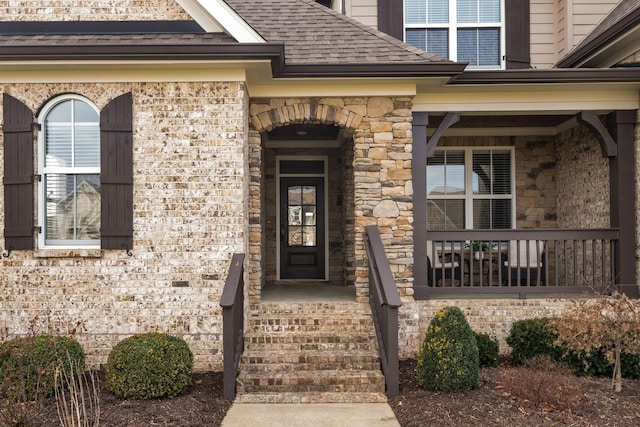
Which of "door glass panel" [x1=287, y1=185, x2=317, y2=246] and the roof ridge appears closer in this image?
the roof ridge

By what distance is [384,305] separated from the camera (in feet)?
18.3

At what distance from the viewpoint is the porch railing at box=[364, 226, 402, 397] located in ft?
17.7

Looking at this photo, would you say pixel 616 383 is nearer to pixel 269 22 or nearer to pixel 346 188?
pixel 346 188

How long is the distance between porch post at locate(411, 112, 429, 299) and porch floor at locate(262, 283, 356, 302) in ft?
3.12

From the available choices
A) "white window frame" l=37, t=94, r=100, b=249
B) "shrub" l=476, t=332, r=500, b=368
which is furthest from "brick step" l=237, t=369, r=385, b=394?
"white window frame" l=37, t=94, r=100, b=249

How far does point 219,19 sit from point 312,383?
4.32 m

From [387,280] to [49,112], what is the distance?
15.0 ft

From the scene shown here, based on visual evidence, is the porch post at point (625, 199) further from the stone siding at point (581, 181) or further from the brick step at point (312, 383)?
the brick step at point (312, 383)

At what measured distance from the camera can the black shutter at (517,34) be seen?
8.40m

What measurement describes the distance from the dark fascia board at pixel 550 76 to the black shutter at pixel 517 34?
169 centimetres

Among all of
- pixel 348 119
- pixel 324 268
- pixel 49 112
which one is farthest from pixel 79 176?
pixel 324 268

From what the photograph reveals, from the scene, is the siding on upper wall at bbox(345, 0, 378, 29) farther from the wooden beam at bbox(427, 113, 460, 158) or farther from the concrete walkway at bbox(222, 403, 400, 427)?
the concrete walkway at bbox(222, 403, 400, 427)

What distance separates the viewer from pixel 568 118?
8414 mm

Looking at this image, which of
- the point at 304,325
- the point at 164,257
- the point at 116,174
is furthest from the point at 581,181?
the point at 116,174
